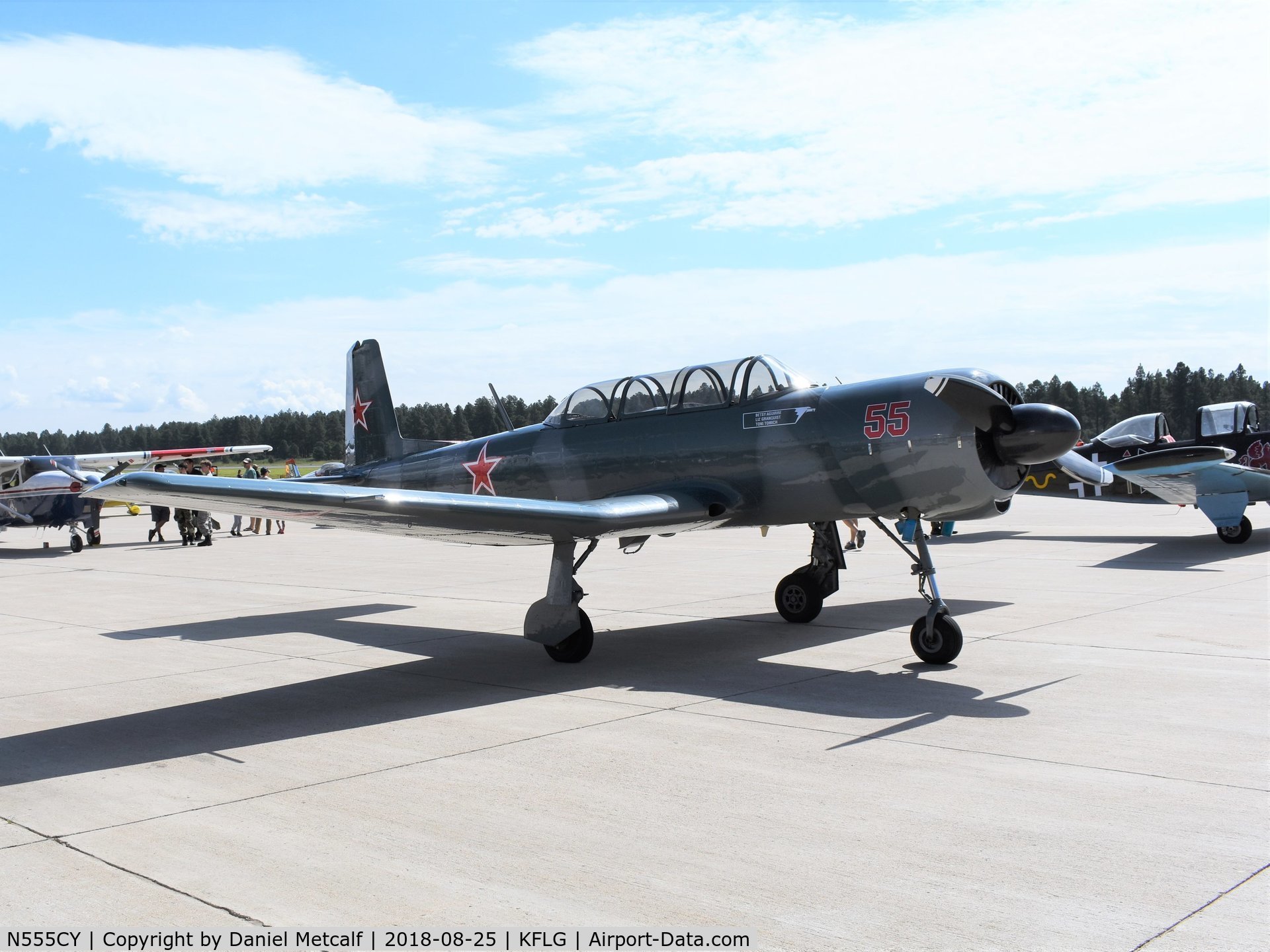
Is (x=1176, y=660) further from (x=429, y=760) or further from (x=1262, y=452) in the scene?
(x=1262, y=452)

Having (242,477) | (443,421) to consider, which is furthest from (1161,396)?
(242,477)

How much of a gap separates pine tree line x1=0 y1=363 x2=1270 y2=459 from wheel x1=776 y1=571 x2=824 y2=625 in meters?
43.9

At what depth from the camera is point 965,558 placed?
1638 centimetres

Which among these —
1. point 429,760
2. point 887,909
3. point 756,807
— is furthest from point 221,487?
point 887,909

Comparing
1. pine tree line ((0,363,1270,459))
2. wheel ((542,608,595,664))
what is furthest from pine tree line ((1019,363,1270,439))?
wheel ((542,608,595,664))

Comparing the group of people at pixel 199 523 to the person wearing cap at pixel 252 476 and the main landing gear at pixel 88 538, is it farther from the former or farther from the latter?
the main landing gear at pixel 88 538

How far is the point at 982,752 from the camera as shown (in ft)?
18.6

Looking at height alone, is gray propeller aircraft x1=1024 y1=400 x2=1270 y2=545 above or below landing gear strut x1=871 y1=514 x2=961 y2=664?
above

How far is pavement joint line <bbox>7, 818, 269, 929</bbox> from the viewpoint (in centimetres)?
371

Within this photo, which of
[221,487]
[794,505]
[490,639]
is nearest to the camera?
[221,487]

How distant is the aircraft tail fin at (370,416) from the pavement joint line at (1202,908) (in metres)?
10.2

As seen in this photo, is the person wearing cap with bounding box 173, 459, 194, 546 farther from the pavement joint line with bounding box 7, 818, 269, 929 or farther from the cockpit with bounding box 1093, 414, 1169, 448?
the pavement joint line with bounding box 7, 818, 269, 929

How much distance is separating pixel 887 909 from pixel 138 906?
2769 millimetres

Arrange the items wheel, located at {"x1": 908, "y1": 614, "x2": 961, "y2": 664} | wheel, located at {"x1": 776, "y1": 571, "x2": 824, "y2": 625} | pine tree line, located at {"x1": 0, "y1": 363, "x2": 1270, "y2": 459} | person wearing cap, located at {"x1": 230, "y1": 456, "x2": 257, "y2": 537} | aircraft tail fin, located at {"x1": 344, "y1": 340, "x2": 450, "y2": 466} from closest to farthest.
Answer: wheel, located at {"x1": 908, "y1": 614, "x2": 961, "y2": 664} < wheel, located at {"x1": 776, "y1": 571, "x2": 824, "y2": 625} < aircraft tail fin, located at {"x1": 344, "y1": 340, "x2": 450, "y2": 466} < person wearing cap, located at {"x1": 230, "y1": 456, "x2": 257, "y2": 537} < pine tree line, located at {"x1": 0, "y1": 363, "x2": 1270, "y2": 459}
